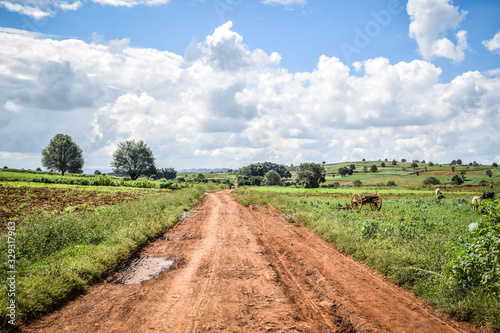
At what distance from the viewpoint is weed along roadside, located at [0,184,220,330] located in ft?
20.6

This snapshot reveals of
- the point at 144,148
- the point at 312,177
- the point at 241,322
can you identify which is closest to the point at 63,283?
the point at 241,322

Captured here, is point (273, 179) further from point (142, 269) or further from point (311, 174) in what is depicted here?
point (142, 269)

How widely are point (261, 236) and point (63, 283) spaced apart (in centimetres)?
915

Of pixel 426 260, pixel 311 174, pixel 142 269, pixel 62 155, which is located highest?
pixel 62 155

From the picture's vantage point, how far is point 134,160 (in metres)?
77.4

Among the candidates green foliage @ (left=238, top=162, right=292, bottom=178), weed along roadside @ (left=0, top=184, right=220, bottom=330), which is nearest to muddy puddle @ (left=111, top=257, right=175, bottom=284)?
weed along roadside @ (left=0, top=184, right=220, bottom=330)

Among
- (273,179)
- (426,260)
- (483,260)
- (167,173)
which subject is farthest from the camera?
(167,173)

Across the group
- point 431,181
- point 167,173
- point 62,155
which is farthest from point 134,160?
point 431,181

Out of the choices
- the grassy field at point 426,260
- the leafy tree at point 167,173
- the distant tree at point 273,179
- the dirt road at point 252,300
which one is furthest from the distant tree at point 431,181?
the leafy tree at point 167,173

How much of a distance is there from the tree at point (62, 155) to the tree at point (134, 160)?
14876 millimetres

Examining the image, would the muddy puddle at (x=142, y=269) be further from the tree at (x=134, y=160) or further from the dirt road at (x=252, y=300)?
the tree at (x=134, y=160)

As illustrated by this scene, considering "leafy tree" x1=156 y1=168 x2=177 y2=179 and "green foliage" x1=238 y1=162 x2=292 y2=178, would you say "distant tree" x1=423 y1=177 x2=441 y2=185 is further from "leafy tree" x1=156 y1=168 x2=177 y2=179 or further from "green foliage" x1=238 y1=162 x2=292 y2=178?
"leafy tree" x1=156 y1=168 x2=177 y2=179

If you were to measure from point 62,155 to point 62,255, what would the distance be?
84535 mm

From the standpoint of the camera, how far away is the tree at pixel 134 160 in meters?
75.8
